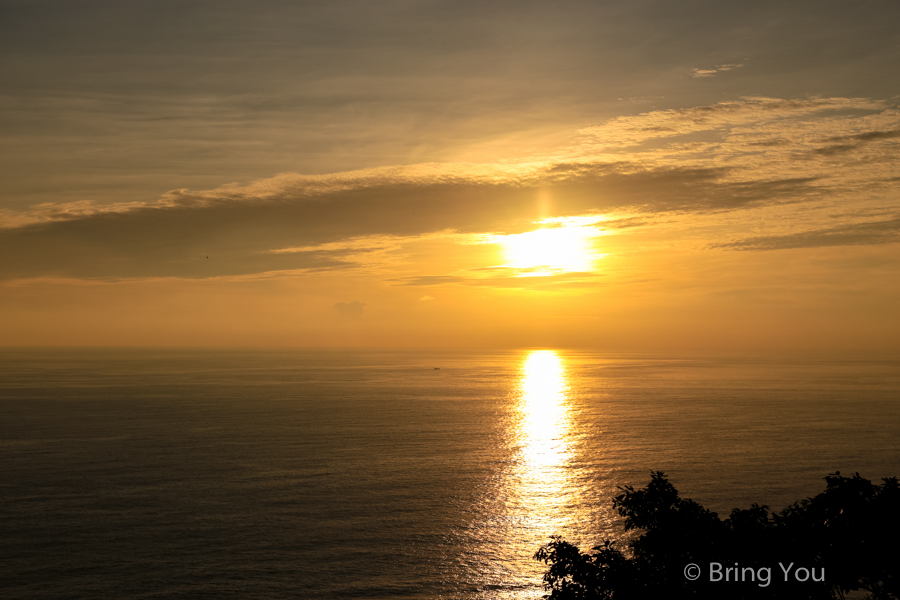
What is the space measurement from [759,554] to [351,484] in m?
60.1

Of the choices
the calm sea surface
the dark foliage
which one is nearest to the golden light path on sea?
the calm sea surface

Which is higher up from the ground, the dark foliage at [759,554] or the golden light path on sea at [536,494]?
the golden light path on sea at [536,494]

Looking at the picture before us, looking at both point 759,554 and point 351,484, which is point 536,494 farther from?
point 759,554

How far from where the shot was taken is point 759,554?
1984 centimetres

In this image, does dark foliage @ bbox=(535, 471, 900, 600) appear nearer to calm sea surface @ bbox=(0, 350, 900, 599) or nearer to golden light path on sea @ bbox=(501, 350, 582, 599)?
golden light path on sea @ bbox=(501, 350, 582, 599)

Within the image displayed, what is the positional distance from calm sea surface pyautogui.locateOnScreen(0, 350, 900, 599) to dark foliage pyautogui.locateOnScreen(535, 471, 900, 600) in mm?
26751

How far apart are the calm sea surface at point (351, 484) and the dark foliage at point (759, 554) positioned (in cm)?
2675

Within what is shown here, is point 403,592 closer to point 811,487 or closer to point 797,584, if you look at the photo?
point 797,584

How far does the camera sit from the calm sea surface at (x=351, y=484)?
47312 mm

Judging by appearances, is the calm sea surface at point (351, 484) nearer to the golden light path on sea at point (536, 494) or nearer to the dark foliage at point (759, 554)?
the golden light path on sea at point (536, 494)

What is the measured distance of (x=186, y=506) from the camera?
63.5 metres

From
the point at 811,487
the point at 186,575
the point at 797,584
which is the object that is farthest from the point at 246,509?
the point at 811,487

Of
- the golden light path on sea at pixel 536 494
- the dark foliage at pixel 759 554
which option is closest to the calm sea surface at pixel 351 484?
the golden light path on sea at pixel 536 494

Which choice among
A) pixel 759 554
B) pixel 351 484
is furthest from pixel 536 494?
pixel 759 554
